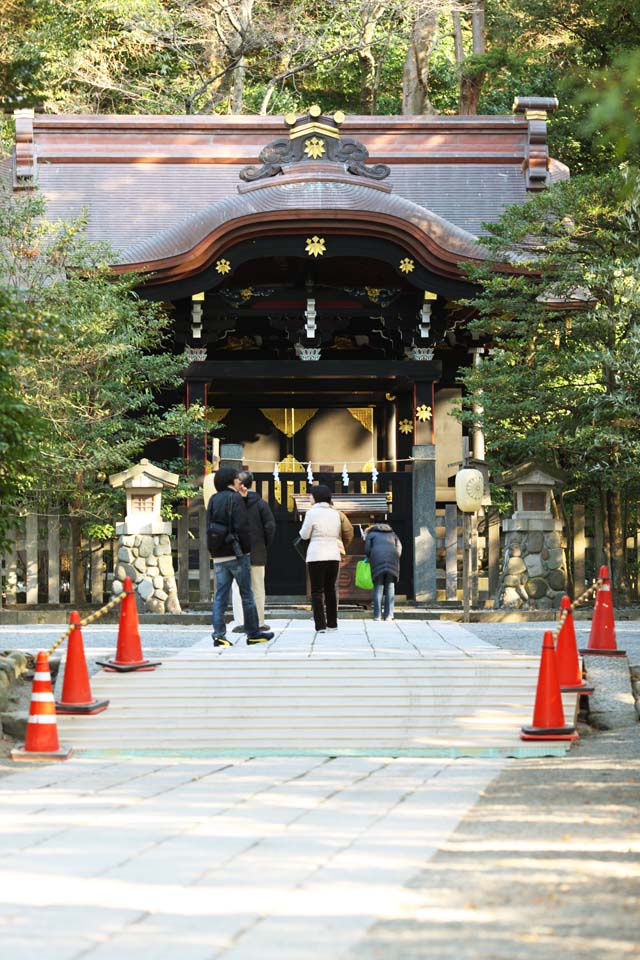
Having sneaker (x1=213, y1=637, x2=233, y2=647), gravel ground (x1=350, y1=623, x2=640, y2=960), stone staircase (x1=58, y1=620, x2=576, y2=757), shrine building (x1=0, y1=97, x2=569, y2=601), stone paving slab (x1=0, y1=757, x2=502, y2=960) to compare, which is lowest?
gravel ground (x1=350, y1=623, x2=640, y2=960)

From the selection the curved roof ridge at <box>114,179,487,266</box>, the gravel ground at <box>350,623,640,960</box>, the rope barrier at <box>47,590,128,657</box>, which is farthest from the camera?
the curved roof ridge at <box>114,179,487,266</box>

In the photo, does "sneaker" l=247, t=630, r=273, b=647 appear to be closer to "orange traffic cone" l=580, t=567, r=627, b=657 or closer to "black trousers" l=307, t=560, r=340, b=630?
"black trousers" l=307, t=560, r=340, b=630

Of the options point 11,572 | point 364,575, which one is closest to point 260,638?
point 364,575

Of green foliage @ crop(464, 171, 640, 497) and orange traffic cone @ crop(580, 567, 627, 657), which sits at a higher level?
green foliage @ crop(464, 171, 640, 497)

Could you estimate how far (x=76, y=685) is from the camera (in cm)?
1035

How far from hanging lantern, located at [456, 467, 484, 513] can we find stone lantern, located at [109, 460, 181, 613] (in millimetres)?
3699

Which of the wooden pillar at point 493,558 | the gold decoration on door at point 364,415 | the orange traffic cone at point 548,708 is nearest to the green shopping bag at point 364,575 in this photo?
the wooden pillar at point 493,558

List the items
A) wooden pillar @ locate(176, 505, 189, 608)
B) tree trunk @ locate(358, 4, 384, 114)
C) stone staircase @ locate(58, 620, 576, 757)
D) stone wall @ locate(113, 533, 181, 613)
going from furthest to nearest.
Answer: tree trunk @ locate(358, 4, 384, 114)
wooden pillar @ locate(176, 505, 189, 608)
stone wall @ locate(113, 533, 181, 613)
stone staircase @ locate(58, 620, 576, 757)

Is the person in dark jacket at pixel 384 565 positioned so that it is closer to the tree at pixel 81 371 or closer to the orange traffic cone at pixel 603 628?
the tree at pixel 81 371

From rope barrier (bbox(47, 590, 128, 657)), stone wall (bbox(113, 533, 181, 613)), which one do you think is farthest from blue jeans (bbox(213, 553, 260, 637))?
stone wall (bbox(113, 533, 181, 613))

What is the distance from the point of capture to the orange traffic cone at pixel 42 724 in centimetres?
912

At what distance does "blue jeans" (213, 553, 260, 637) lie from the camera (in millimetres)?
12656

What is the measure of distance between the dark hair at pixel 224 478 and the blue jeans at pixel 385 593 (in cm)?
326

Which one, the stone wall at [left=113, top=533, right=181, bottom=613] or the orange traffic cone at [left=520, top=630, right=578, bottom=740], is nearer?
the orange traffic cone at [left=520, top=630, right=578, bottom=740]
